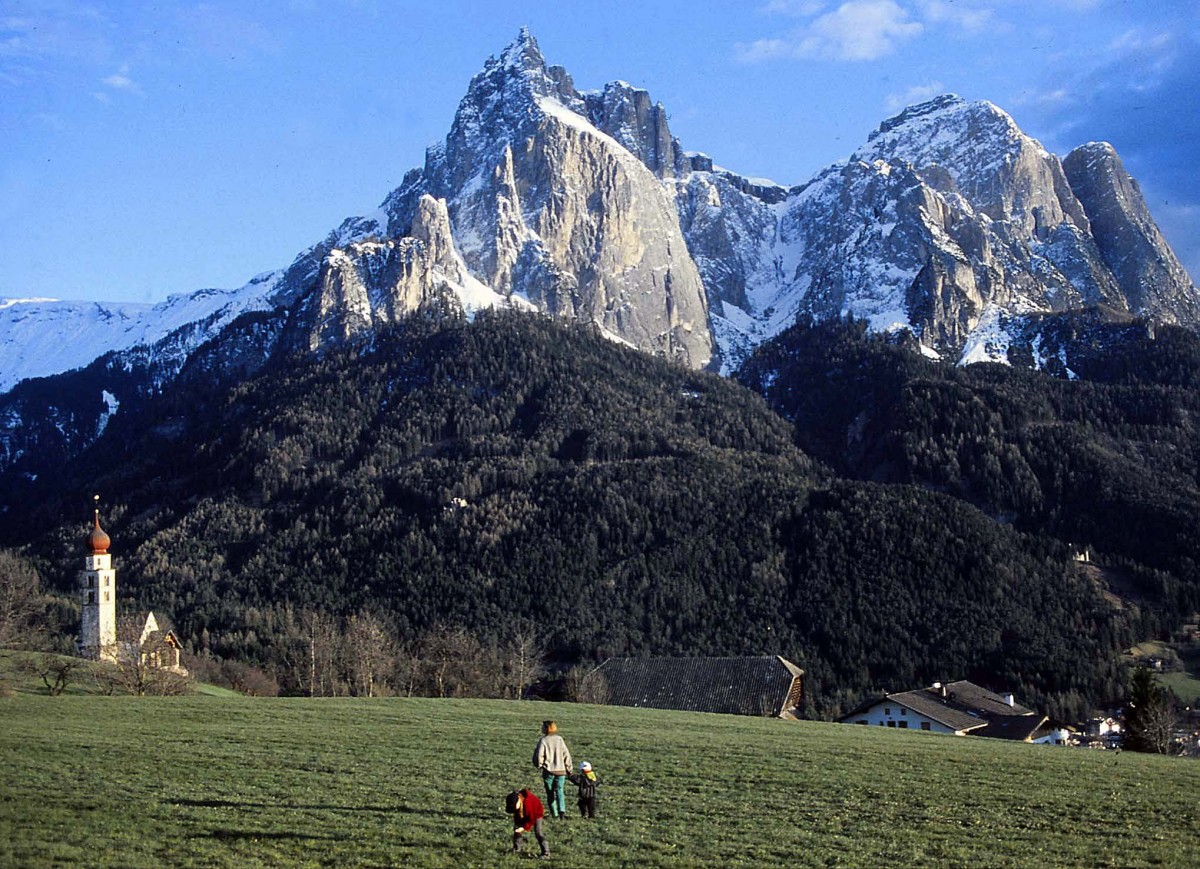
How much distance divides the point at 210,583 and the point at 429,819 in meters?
164

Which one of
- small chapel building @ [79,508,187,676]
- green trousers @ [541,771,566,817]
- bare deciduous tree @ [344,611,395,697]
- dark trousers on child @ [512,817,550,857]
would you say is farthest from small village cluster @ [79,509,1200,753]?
dark trousers on child @ [512,817,550,857]

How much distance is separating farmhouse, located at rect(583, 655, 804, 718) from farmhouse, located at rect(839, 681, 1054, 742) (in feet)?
25.3

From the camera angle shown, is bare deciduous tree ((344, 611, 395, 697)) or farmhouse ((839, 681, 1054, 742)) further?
bare deciduous tree ((344, 611, 395, 697))

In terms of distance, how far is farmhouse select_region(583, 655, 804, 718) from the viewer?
9838 centimetres

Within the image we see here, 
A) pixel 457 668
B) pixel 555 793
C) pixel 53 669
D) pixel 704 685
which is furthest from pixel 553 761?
pixel 457 668

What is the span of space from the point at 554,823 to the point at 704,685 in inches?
2872

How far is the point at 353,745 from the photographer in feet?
154

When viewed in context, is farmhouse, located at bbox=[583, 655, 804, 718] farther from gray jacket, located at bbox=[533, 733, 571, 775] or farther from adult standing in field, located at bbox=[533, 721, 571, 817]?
gray jacket, located at bbox=[533, 733, 571, 775]

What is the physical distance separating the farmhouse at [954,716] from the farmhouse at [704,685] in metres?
7.72

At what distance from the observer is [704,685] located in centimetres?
10238

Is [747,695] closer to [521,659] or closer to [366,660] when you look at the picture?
[521,659]

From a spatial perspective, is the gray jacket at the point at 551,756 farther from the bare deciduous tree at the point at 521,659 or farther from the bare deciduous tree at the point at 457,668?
the bare deciduous tree at the point at 521,659

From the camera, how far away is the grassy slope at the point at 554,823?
27.6 metres

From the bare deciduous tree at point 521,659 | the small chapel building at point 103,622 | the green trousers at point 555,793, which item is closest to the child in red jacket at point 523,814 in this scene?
the green trousers at point 555,793
